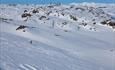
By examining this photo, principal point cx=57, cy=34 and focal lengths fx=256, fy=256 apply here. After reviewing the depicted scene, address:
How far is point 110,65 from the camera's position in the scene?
8734 millimetres

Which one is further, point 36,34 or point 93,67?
point 36,34

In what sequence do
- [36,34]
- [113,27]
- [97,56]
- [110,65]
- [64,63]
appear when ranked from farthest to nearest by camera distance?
[113,27], [36,34], [97,56], [110,65], [64,63]

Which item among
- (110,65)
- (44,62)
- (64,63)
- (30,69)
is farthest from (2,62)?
(110,65)

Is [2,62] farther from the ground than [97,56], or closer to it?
farther from the ground

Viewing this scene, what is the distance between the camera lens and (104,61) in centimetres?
900

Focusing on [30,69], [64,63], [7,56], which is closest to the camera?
[30,69]

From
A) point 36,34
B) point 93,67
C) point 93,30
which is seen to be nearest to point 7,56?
point 93,67

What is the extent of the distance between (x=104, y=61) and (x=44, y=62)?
9.70 feet

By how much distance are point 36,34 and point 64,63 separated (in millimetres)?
4721

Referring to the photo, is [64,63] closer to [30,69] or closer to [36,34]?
[30,69]

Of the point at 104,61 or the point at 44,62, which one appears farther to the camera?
the point at 104,61

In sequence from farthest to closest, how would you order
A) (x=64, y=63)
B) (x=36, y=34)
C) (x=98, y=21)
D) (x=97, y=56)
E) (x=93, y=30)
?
(x=98, y=21)
(x=93, y=30)
(x=36, y=34)
(x=97, y=56)
(x=64, y=63)

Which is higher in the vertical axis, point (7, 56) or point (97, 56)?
point (7, 56)

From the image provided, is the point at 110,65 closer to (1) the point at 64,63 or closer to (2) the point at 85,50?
(2) the point at 85,50
